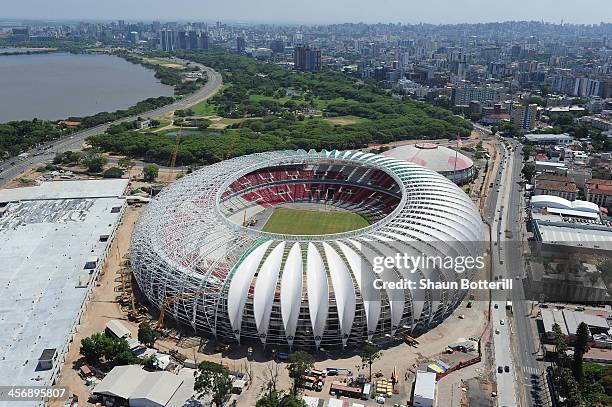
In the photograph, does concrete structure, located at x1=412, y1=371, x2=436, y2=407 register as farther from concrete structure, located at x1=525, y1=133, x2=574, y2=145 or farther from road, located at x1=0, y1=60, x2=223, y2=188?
concrete structure, located at x1=525, y1=133, x2=574, y2=145

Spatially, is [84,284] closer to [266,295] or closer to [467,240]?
[266,295]

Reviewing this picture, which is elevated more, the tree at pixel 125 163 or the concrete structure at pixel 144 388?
the tree at pixel 125 163

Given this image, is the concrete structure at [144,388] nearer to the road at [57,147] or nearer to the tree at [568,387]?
the tree at [568,387]

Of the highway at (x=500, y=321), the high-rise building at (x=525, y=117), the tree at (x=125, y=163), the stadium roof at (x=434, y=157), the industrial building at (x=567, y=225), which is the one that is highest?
the high-rise building at (x=525, y=117)

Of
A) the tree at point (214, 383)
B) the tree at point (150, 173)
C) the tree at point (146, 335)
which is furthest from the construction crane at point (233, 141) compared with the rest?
the tree at point (214, 383)

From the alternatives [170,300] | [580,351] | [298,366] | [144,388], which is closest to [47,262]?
[170,300]

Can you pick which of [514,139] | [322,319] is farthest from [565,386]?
[514,139]
